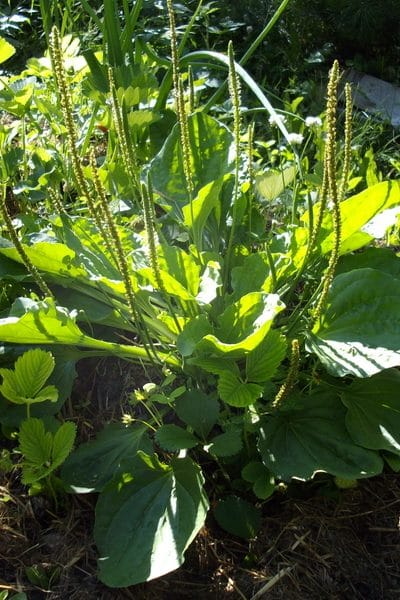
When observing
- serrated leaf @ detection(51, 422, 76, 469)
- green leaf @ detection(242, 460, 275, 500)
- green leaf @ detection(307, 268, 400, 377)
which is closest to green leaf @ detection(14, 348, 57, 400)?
serrated leaf @ detection(51, 422, 76, 469)

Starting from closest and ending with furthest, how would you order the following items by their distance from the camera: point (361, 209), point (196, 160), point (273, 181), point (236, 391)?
point (236, 391) → point (361, 209) → point (273, 181) → point (196, 160)

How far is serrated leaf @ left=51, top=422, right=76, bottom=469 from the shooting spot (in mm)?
1403

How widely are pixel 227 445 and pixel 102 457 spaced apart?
331 mm

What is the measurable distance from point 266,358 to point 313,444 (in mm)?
236

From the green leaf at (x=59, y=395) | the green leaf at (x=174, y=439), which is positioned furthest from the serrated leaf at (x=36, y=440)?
the green leaf at (x=174, y=439)

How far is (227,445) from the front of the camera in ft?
Answer: 4.53

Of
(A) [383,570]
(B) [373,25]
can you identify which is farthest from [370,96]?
(A) [383,570]

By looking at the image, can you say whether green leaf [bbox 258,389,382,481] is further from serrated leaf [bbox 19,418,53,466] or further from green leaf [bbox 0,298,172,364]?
serrated leaf [bbox 19,418,53,466]

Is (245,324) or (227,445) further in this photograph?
(245,324)

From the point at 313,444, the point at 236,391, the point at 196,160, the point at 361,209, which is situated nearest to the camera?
the point at 236,391

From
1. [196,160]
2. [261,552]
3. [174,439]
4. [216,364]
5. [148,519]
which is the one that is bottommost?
[261,552]

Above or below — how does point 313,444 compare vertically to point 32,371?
below

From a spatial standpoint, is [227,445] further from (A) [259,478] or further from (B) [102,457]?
(B) [102,457]

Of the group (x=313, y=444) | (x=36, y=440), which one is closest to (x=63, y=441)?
(x=36, y=440)
